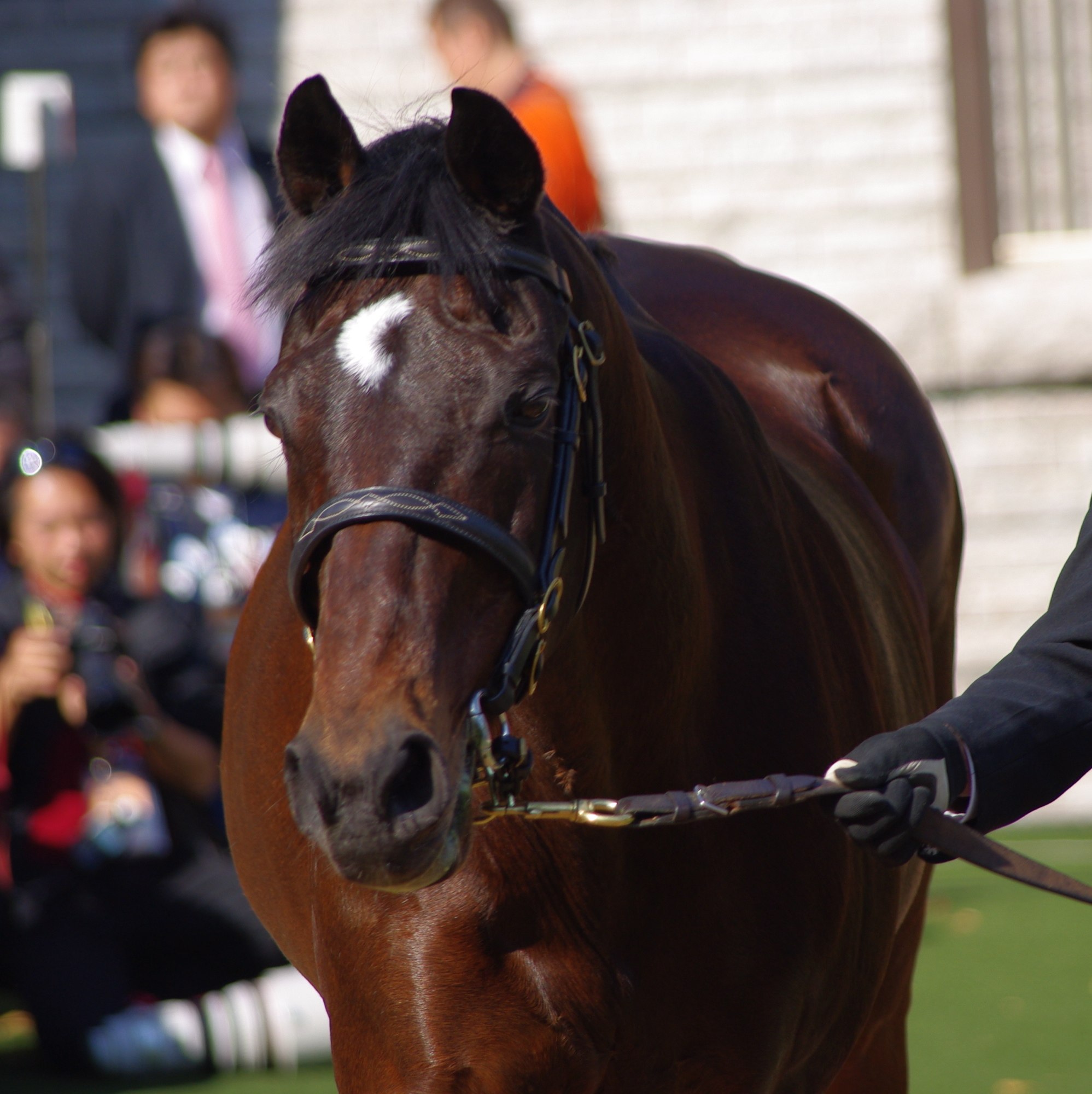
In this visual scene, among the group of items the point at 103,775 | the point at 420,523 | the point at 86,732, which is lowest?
the point at 103,775

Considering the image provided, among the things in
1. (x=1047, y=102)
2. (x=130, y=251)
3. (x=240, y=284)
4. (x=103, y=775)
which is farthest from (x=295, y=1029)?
(x=1047, y=102)

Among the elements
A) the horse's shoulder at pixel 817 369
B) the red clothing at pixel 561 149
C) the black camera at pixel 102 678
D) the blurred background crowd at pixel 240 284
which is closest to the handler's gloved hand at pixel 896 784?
the horse's shoulder at pixel 817 369

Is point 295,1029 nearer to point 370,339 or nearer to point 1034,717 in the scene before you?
point 1034,717

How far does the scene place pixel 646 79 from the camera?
7.18 m

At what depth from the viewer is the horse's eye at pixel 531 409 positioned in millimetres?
1837

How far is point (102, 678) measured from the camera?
4227 millimetres

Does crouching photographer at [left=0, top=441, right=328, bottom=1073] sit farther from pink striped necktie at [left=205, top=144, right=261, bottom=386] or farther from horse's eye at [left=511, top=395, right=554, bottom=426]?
horse's eye at [left=511, top=395, right=554, bottom=426]

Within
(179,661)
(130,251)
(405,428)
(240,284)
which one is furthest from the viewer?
(130,251)

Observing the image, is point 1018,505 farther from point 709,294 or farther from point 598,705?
point 598,705

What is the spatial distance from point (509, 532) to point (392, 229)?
39cm

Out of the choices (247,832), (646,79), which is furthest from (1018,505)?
(247,832)

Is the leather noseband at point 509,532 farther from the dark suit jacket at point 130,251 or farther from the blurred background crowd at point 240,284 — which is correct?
the dark suit jacket at point 130,251

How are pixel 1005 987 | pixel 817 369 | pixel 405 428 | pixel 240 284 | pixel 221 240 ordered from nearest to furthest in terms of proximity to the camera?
pixel 405 428
pixel 817 369
pixel 240 284
pixel 1005 987
pixel 221 240

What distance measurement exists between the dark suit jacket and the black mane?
3.67m
